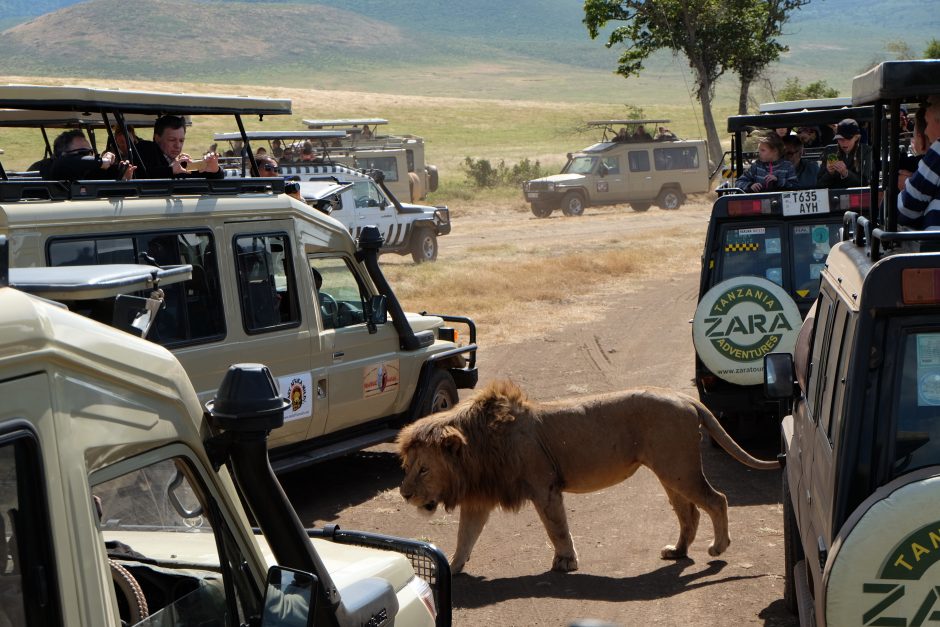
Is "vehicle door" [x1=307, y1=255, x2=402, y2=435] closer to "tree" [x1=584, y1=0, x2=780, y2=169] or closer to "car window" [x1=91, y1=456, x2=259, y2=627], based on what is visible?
"car window" [x1=91, y1=456, x2=259, y2=627]

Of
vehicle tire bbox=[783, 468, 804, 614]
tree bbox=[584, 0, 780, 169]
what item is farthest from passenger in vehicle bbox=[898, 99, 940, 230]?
tree bbox=[584, 0, 780, 169]

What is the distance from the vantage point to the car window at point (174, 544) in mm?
2607

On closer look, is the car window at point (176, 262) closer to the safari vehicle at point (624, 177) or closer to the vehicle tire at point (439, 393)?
the vehicle tire at point (439, 393)

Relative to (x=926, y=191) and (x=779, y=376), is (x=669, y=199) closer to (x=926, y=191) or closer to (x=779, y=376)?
(x=779, y=376)

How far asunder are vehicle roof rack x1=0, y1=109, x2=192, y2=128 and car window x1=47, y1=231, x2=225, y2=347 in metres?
2.20

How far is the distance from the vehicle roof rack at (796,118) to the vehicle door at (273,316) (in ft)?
13.7

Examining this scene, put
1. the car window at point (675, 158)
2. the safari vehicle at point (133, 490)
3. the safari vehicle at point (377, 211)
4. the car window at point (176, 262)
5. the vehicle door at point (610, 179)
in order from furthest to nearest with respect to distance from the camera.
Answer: the car window at point (675, 158) → the vehicle door at point (610, 179) → the safari vehicle at point (377, 211) → the car window at point (176, 262) → the safari vehicle at point (133, 490)

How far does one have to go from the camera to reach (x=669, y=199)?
38.3 metres

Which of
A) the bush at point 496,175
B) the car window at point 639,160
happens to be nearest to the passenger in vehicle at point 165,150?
the car window at point 639,160

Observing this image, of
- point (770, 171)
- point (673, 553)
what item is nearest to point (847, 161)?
point (770, 171)

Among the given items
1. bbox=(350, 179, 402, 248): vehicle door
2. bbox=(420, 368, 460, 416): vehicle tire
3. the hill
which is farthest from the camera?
the hill

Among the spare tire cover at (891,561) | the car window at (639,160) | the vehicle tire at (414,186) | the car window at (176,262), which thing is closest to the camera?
the spare tire cover at (891,561)

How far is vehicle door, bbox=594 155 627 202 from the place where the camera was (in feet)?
121

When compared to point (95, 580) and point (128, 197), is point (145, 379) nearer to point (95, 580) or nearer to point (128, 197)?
point (95, 580)
